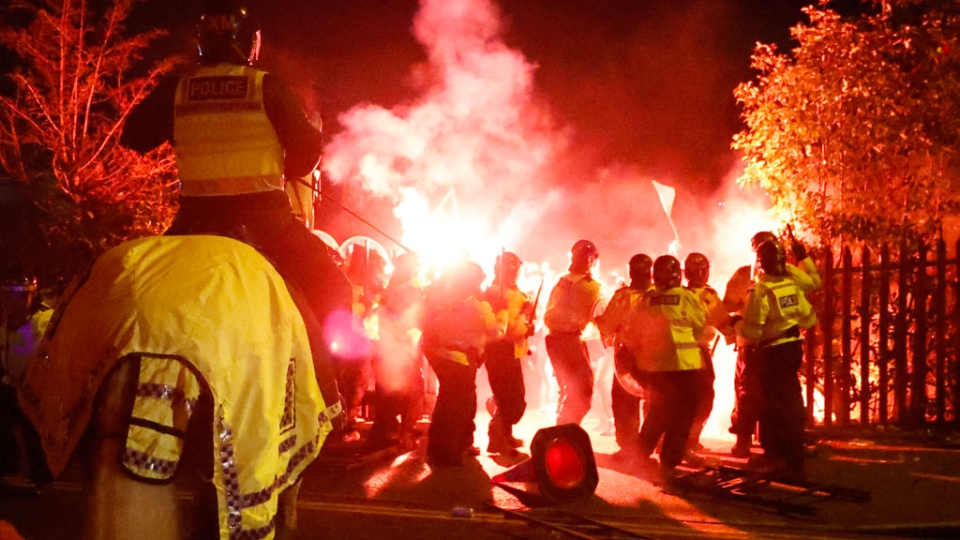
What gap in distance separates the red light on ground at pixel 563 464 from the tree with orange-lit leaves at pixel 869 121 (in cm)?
546

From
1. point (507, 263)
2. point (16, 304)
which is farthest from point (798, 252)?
point (16, 304)

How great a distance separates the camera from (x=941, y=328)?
8695mm

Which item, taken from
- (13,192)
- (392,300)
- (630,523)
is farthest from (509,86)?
(630,523)

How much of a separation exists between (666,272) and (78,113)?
1187cm

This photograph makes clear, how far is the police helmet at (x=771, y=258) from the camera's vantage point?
24.3 ft

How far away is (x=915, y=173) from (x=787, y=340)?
5.16 metres

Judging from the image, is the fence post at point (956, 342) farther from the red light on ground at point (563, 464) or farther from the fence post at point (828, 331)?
the red light on ground at point (563, 464)

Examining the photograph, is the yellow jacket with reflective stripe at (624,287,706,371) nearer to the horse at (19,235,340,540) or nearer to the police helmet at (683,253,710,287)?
the police helmet at (683,253,710,287)

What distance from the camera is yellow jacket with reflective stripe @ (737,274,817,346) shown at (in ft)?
24.1

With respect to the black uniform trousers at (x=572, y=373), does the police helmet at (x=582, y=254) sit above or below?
above

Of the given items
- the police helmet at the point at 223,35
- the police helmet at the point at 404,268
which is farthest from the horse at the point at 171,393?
the police helmet at the point at 404,268

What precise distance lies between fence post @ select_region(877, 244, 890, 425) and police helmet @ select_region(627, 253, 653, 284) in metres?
2.43

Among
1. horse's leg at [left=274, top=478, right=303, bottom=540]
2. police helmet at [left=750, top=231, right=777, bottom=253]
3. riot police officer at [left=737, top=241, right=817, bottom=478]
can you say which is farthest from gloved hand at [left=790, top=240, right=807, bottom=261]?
horse's leg at [left=274, top=478, right=303, bottom=540]

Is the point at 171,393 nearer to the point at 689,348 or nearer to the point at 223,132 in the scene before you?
the point at 223,132
